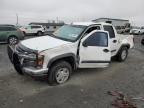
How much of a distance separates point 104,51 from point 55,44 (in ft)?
5.95

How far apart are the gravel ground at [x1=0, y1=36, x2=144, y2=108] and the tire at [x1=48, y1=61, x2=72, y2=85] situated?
0.18 meters

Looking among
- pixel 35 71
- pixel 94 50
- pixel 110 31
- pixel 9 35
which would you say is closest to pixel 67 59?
pixel 94 50

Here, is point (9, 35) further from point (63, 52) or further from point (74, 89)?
point (74, 89)

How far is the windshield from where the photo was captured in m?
6.35

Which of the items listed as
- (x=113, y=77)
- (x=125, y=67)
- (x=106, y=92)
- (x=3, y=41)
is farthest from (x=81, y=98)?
(x=3, y=41)

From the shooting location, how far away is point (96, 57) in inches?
255

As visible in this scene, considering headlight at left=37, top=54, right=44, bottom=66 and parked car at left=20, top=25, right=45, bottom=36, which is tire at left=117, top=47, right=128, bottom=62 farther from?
parked car at left=20, top=25, right=45, bottom=36

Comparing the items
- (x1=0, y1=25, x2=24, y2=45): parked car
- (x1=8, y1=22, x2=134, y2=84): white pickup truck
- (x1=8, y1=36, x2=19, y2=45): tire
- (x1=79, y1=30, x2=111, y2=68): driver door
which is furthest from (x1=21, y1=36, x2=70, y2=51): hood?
(x1=8, y1=36, x2=19, y2=45): tire

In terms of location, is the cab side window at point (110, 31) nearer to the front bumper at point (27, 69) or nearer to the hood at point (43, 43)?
the hood at point (43, 43)

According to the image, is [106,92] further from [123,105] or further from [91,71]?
[91,71]

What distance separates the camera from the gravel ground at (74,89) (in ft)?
15.5

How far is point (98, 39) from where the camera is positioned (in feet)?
21.7

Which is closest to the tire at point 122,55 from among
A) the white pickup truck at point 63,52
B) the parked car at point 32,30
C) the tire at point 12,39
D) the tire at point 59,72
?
the white pickup truck at point 63,52

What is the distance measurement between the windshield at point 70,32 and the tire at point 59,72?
3.04ft
